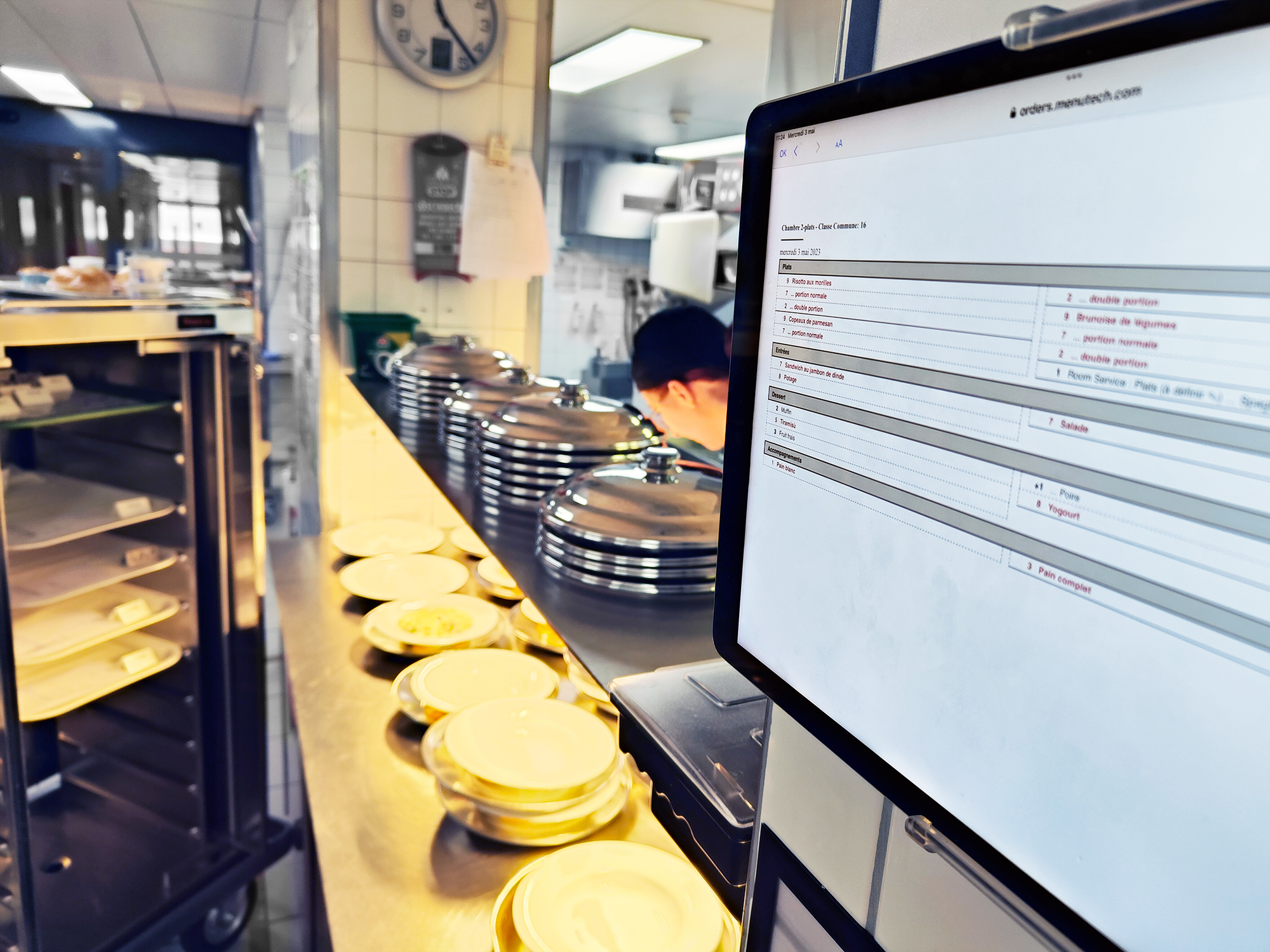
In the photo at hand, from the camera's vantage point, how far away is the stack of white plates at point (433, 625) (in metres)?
1.46

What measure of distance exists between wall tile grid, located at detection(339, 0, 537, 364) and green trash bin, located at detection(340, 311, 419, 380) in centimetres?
11

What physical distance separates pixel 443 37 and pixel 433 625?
5.63 feet

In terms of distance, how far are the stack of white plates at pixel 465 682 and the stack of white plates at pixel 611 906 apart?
313 mm

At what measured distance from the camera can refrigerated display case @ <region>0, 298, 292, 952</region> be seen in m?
1.93

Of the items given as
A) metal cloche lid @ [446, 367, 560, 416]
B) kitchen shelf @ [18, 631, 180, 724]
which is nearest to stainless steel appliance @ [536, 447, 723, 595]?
metal cloche lid @ [446, 367, 560, 416]

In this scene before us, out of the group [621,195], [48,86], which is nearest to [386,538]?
[621,195]

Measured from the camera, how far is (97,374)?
1.97m

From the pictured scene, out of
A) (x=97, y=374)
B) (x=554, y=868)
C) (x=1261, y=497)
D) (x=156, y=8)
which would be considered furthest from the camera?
(x=156, y=8)

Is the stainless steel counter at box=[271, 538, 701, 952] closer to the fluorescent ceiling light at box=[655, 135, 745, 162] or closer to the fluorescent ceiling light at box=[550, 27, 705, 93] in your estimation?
the fluorescent ceiling light at box=[550, 27, 705, 93]

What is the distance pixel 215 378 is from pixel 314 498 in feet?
3.14

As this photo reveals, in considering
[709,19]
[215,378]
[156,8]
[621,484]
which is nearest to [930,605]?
[621,484]

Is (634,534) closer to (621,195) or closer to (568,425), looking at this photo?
(568,425)

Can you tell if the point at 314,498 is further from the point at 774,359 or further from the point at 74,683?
the point at 774,359

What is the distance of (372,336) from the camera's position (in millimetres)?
2375
